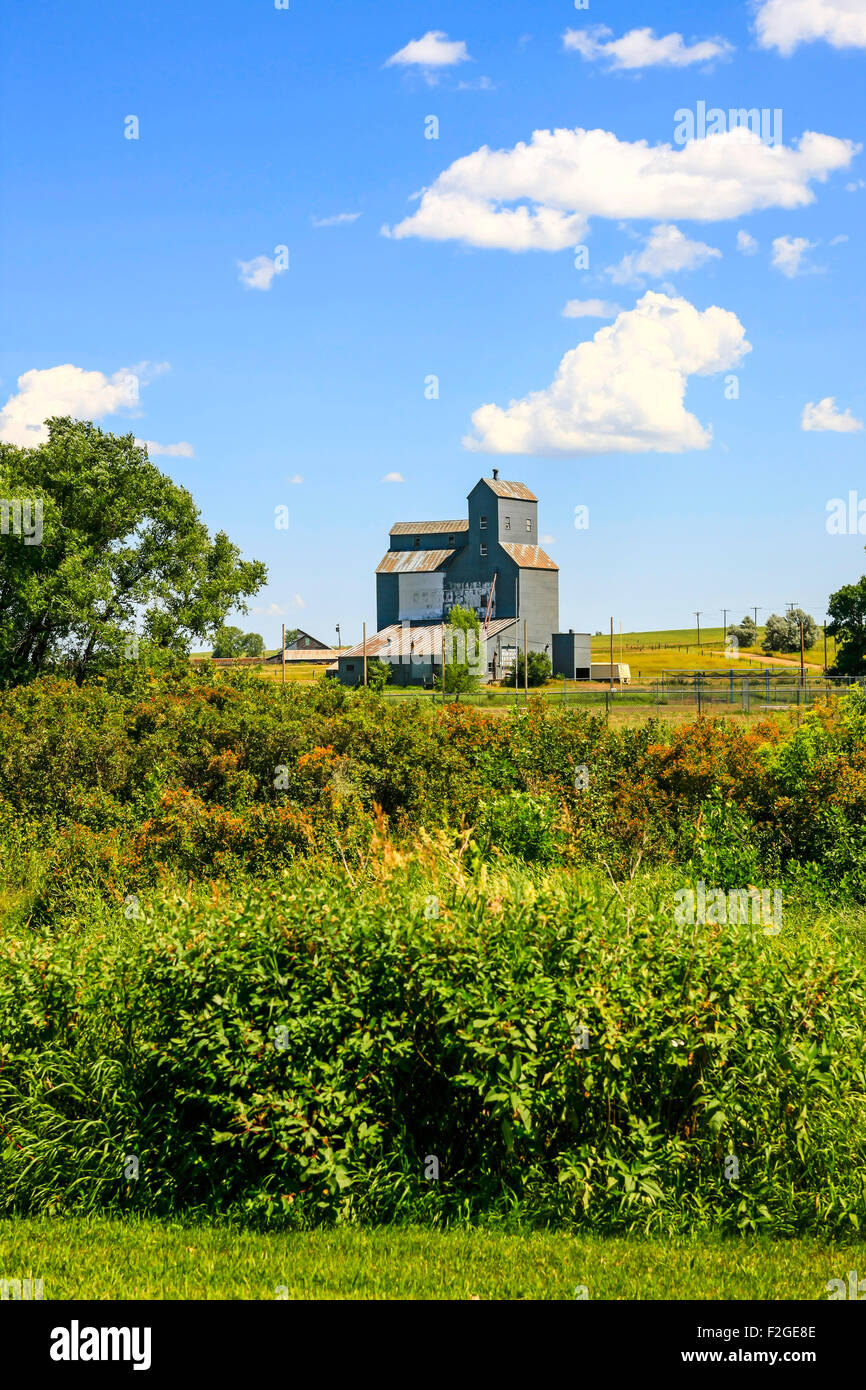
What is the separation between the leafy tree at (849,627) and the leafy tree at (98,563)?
125ft

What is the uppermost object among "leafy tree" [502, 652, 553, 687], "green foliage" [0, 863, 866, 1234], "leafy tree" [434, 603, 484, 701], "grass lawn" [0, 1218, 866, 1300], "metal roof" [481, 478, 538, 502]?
"metal roof" [481, 478, 538, 502]

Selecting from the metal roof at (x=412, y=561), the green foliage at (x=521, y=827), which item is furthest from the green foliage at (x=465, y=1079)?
the metal roof at (x=412, y=561)

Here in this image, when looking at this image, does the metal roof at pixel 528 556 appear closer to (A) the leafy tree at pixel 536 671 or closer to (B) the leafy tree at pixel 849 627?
(A) the leafy tree at pixel 536 671

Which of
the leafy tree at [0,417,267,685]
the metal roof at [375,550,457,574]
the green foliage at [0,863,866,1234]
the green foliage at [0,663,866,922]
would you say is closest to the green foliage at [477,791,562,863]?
the green foliage at [0,663,866,922]

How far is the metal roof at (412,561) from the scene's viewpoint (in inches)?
2992

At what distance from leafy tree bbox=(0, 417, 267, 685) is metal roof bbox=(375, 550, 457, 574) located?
42.0 metres

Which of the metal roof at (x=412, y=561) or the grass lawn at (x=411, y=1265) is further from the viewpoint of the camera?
the metal roof at (x=412, y=561)

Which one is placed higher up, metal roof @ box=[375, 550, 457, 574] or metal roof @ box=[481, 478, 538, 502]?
metal roof @ box=[481, 478, 538, 502]

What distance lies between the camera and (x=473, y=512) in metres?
73.8

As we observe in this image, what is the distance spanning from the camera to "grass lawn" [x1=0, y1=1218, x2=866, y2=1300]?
4828mm

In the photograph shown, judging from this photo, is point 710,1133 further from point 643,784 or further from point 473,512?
point 473,512

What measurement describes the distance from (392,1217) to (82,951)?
289 cm

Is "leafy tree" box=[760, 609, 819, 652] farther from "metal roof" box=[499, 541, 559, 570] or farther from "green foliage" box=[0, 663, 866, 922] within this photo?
"green foliage" box=[0, 663, 866, 922]

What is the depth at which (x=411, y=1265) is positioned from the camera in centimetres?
502
